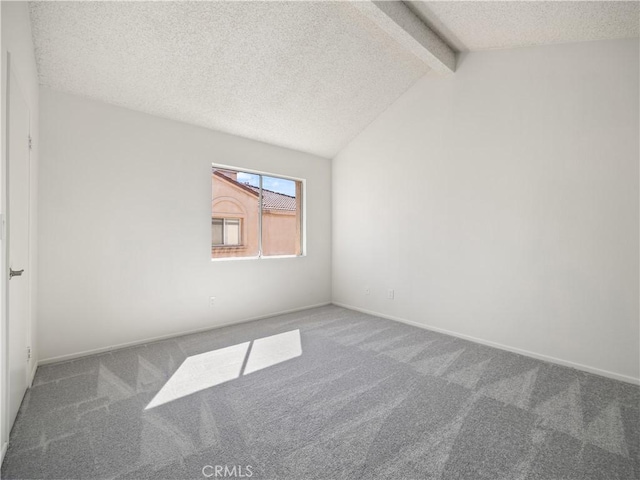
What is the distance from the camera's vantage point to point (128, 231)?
335 centimetres

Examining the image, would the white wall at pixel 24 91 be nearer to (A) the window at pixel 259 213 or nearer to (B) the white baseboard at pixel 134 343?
(B) the white baseboard at pixel 134 343

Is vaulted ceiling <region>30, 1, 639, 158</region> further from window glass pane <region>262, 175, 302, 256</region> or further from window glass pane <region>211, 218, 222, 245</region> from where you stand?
window glass pane <region>211, 218, 222, 245</region>

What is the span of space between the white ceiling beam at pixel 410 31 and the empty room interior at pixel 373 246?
0.03 meters

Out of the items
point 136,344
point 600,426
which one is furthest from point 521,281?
point 136,344

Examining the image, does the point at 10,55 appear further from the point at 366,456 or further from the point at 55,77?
the point at 366,456

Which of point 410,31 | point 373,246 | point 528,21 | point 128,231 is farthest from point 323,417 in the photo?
point 528,21

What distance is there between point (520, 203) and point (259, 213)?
3.29 metres

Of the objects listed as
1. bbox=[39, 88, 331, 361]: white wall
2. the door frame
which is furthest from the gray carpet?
bbox=[39, 88, 331, 361]: white wall

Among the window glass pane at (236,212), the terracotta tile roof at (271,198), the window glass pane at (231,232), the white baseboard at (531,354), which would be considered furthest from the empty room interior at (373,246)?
the window glass pane at (231,232)

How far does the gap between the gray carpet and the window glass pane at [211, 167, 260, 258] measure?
6.64 ft

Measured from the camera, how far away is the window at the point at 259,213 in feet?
15.5

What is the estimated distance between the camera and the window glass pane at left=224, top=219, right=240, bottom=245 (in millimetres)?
5203

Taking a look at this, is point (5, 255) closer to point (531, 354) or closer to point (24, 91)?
point (24, 91)

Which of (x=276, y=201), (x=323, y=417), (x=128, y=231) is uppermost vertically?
(x=276, y=201)
